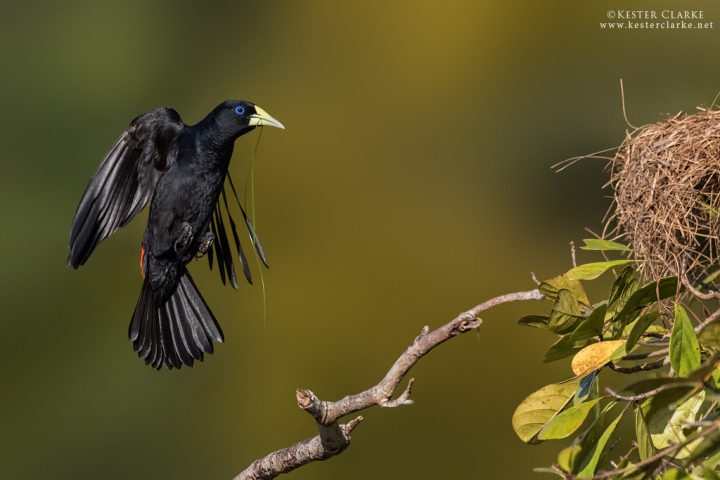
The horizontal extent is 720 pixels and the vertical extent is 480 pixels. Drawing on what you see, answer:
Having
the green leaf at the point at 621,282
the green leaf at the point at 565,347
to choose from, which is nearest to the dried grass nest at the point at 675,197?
the green leaf at the point at 621,282

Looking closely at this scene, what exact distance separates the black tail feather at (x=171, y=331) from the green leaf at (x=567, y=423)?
1.51 m

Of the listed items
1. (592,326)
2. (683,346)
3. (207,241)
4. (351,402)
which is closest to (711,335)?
(683,346)

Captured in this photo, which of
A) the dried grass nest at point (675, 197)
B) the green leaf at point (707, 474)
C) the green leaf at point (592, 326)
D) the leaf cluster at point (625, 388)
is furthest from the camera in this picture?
the dried grass nest at point (675, 197)

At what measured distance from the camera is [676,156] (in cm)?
139

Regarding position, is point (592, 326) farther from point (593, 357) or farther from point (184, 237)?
point (184, 237)

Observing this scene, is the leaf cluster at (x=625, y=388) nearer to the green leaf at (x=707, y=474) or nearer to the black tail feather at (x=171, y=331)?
the green leaf at (x=707, y=474)

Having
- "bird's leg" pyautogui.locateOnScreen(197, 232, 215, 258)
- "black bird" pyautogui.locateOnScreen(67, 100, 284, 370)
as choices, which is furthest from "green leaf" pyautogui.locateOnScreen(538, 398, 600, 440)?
"bird's leg" pyautogui.locateOnScreen(197, 232, 215, 258)

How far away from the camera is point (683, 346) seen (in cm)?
96

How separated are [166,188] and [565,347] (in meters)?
1.39

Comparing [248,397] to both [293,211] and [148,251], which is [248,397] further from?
[148,251]

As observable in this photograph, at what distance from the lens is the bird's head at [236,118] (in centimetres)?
209

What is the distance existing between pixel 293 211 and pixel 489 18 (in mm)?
1688

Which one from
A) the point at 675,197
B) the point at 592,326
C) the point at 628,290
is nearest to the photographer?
the point at 592,326

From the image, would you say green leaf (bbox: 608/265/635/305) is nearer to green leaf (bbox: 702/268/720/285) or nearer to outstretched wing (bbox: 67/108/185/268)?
green leaf (bbox: 702/268/720/285)
